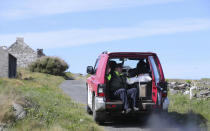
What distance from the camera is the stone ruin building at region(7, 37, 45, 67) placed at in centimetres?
Result: 7444

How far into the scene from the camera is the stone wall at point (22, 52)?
7449 centimetres

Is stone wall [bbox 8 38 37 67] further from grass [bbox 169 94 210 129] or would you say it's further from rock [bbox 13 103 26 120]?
rock [bbox 13 103 26 120]

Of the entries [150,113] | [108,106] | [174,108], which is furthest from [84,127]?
[174,108]

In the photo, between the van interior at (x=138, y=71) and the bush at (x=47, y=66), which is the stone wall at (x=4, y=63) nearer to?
the bush at (x=47, y=66)

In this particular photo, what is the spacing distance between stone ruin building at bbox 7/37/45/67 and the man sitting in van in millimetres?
66230

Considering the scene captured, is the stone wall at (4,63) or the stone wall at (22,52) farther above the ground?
the stone wall at (22,52)

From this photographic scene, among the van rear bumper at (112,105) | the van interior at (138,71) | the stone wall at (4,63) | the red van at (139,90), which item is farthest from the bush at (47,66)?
the van rear bumper at (112,105)

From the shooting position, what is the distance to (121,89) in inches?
395

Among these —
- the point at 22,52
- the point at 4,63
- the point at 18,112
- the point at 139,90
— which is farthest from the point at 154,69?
the point at 22,52

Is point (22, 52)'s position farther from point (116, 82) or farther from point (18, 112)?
point (18, 112)

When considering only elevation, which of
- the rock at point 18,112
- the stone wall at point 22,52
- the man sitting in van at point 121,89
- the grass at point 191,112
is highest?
the stone wall at point 22,52

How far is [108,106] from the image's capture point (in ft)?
32.1

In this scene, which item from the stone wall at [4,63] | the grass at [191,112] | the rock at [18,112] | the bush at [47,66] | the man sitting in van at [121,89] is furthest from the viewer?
the bush at [47,66]

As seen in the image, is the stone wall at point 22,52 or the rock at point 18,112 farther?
the stone wall at point 22,52
